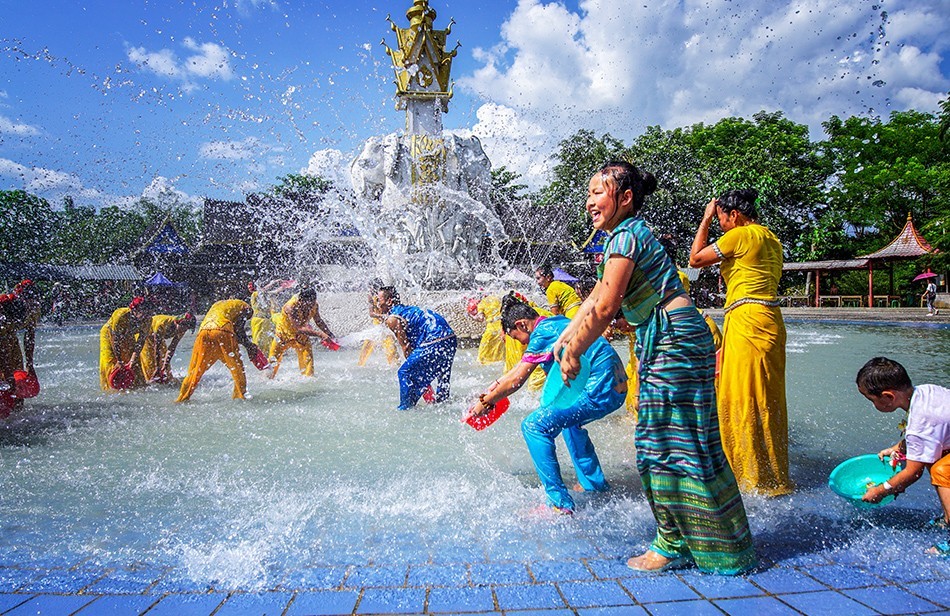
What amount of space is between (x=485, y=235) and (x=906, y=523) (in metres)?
12.7

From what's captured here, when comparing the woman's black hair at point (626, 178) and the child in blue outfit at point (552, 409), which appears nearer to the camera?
the woman's black hair at point (626, 178)

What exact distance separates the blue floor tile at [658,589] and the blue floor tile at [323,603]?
1.10 metres

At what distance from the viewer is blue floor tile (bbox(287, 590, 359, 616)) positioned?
2221mm

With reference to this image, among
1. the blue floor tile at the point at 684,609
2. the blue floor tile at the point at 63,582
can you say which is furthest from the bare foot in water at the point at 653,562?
the blue floor tile at the point at 63,582

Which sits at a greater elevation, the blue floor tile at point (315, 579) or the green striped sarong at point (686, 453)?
the green striped sarong at point (686, 453)

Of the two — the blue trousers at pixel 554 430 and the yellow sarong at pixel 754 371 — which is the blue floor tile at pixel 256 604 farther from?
the yellow sarong at pixel 754 371

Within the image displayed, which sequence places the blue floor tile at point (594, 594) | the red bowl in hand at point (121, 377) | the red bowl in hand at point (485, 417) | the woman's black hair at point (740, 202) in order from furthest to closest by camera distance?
the red bowl in hand at point (121, 377), the woman's black hair at point (740, 202), the red bowl in hand at point (485, 417), the blue floor tile at point (594, 594)

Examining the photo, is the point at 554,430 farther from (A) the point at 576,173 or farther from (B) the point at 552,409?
(A) the point at 576,173

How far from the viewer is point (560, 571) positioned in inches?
100

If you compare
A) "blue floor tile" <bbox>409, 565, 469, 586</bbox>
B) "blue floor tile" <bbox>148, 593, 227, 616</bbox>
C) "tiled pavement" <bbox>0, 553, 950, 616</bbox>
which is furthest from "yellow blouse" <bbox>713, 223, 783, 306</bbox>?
"blue floor tile" <bbox>148, 593, 227, 616</bbox>

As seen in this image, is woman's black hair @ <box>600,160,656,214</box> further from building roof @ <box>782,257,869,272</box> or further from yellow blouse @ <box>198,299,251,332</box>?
building roof @ <box>782,257,869,272</box>

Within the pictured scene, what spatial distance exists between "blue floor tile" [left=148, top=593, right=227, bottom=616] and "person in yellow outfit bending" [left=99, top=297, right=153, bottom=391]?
20.4 ft

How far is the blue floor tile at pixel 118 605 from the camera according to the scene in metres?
2.24

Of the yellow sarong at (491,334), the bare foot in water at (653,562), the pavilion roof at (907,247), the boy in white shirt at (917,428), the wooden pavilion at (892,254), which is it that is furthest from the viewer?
the wooden pavilion at (892,254)
